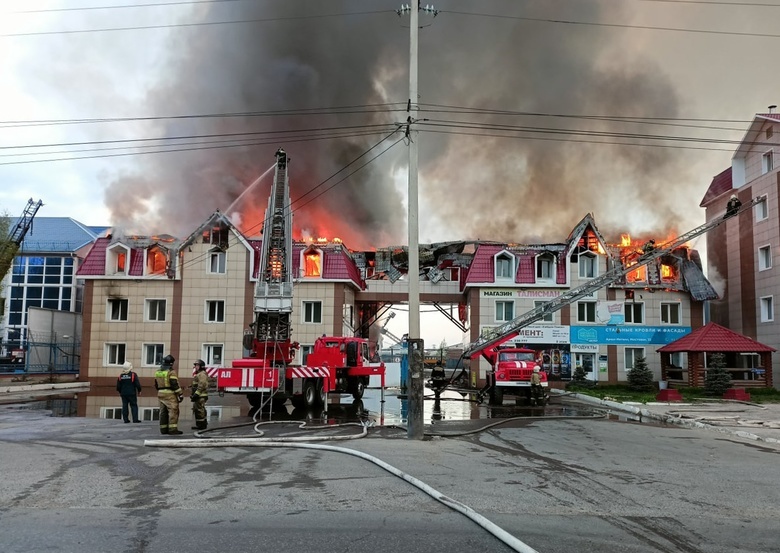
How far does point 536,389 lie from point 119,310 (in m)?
23.6

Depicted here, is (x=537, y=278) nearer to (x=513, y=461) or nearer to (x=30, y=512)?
(x=513, y=461)

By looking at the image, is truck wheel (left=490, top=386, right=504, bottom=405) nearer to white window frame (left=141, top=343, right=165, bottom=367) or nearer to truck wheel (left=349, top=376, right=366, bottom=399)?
truck wheel (left=349, top=376, right=366, bottom=399)

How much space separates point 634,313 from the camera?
32.9 meters

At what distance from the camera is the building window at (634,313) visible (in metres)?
32.7

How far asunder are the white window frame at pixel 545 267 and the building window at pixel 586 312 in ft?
7.15

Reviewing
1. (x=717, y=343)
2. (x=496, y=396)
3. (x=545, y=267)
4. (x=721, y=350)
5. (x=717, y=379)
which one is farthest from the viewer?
(x=545, y=267)

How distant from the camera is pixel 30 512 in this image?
6012 mm

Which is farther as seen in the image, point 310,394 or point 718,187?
point 718,187

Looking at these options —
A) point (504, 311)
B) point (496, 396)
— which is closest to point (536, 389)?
point (496, 396)

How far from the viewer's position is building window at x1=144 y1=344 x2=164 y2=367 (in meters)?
32.7

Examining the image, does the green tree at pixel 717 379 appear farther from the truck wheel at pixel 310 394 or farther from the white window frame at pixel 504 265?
the truck wheel at pixel 310 394

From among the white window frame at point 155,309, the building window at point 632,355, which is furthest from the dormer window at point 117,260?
the building window at point 632,355

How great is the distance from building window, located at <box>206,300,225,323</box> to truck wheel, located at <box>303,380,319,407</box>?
15.3m

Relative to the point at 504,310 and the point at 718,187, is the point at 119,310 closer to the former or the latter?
the point at 504,310
